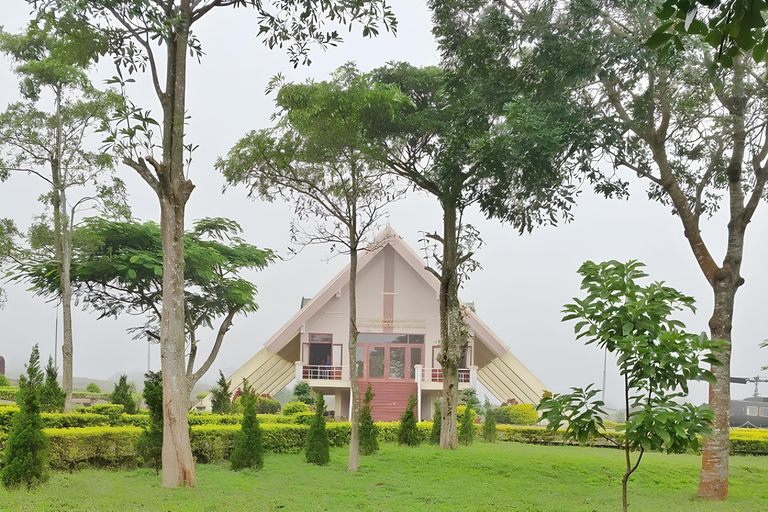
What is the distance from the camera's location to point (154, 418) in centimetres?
967

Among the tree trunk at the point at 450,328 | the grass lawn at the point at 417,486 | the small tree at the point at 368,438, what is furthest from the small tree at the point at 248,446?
the tree trunk at the point at 450,328

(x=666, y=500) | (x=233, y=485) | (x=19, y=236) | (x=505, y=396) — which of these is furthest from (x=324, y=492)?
(x=505, y=396)

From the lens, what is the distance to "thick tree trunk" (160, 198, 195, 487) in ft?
27.1

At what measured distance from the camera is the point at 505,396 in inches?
923

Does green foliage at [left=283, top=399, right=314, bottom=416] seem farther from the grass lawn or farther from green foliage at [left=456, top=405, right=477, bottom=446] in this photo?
green foliage at [left=456, top=405, right=477, bottom=446]

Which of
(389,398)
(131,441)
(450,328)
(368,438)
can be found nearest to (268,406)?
(389,398)

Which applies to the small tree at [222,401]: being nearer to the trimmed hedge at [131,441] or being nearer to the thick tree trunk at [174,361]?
the trimmed hedge at [131,441]

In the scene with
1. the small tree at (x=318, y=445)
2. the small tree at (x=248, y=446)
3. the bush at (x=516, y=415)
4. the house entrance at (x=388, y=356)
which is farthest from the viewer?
the house entrance at (x=388, y=356)

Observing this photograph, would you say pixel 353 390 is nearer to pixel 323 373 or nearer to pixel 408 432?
pixel 408 432

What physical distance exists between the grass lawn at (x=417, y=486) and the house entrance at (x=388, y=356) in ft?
28.2

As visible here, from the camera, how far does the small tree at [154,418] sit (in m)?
9.55

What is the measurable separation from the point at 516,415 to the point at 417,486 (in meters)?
11.5

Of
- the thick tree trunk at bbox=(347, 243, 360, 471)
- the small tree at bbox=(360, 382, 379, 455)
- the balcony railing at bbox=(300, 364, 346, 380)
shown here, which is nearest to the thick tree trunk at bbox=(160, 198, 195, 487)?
the thick tree trunk at bbox=(347, 243, 360, 471)

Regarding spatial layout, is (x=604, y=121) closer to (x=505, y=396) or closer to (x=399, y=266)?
(x=399, y=266)
